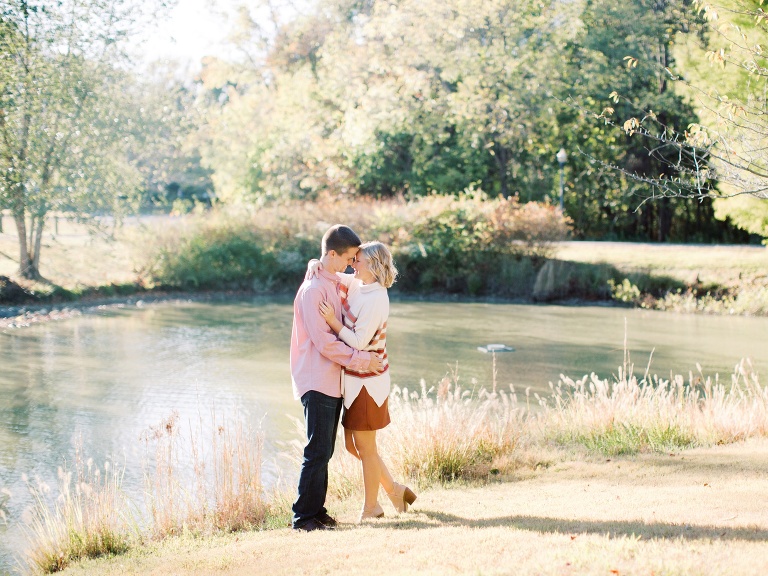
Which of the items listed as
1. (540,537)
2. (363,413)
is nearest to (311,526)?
(363,413)

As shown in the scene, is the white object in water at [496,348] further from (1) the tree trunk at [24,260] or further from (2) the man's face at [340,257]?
(1) the tree trunk at [24,260]

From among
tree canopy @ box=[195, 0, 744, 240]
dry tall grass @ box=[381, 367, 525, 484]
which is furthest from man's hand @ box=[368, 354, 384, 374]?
tree canopy @ box=[195, 0, 744, 240]

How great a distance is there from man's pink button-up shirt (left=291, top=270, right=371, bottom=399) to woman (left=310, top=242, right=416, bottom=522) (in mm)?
63

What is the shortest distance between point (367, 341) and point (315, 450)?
2.67ft

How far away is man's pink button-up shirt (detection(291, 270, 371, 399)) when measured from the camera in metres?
5.75

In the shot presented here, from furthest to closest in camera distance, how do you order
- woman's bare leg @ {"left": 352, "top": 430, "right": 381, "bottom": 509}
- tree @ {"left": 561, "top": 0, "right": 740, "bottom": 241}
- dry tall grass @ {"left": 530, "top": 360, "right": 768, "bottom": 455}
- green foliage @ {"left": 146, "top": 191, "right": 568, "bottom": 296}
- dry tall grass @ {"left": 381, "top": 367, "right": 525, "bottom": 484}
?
tree @ {"left": 561, "top": 0, "right": 740, "bottom": 241} → green foliage @ {"left": 146, "top": 191, "right": 568, "bottom": 296} → dry tall grass @ {"left": 530, "top": 360, "right": 768, "bottom": 455} → dry tall grass @ {"left": 381, "top": 367, "right": 525, "bottom": 484} → woman's bare leg @ {"left": 352, "top": 430, "right": 381, "bottom": 509}

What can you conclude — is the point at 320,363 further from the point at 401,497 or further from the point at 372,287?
the point at 401,497

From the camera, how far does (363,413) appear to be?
19.5ft

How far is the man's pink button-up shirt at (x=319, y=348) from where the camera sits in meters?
5.75

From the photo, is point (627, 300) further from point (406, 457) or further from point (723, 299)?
point (406, 457)

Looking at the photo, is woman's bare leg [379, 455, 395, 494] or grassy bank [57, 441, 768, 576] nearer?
grassy bank [57, 441, 768, 576]

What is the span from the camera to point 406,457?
7.89 meters

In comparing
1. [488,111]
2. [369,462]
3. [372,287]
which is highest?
[488,111]

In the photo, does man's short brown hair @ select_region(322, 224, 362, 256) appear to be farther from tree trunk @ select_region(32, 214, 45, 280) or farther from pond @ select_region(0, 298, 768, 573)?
tree trunk @ select_region(32, 214, 45, 280)
